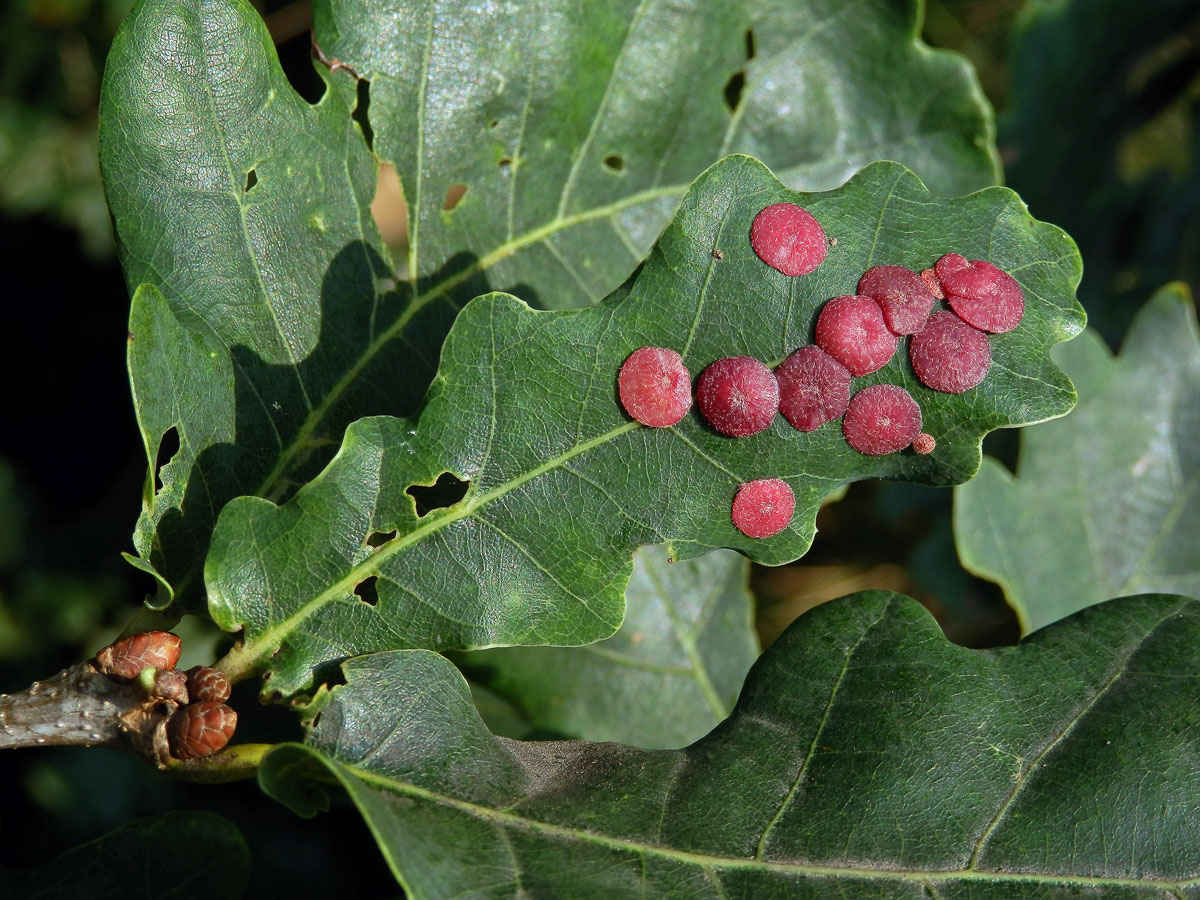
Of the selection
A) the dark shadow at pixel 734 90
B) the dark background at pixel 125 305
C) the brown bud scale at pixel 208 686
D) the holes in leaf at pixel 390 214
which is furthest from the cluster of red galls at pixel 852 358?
the holes in leaf at pixel 390 214

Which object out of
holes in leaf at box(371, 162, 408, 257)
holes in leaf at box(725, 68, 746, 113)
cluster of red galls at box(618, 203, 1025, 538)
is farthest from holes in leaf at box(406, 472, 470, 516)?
holes in leaf at box(371, 162, 408, 257)

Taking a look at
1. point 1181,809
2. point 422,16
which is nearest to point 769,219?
point 422,16

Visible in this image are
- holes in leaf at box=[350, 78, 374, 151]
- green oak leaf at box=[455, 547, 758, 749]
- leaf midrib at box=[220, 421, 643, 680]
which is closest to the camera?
leaf midrib at box=[220, 421, 643, 680]

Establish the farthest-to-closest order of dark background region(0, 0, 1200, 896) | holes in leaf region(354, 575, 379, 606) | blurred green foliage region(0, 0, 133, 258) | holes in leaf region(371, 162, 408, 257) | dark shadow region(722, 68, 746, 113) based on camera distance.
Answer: holes in leaf region(371, 162, 408, 257)
blurred green foliage region(0, 0, 133, 258)
dark background region(0, 0, 1200, 896)
dark shadow region(722, 68, 746, 113)
holes in leaf region(354, 575, 379, 606)

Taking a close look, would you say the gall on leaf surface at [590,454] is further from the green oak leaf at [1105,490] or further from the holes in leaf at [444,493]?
the green oak leaf at [1105,490]

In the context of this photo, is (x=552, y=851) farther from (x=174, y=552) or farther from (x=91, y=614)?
(x=91, y=614)

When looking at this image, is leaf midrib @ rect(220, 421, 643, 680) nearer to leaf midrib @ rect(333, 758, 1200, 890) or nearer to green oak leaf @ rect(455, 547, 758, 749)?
leaf midrib @ rect(333, 758, 1200, 890)
